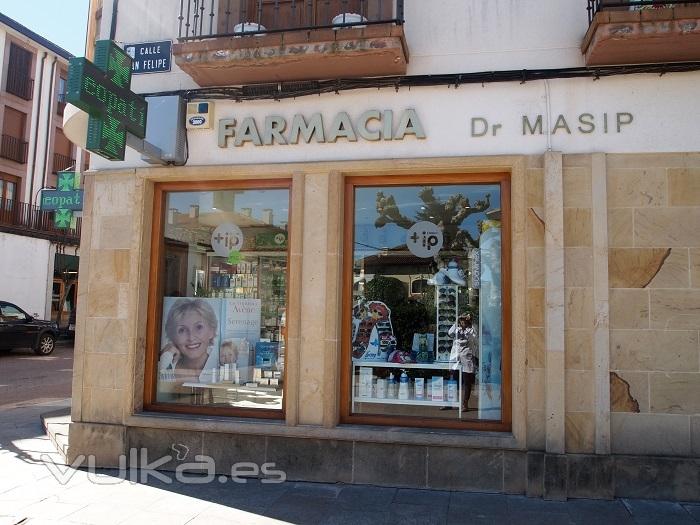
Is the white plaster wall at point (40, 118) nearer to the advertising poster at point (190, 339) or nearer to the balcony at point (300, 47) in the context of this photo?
the advertising poster at point (190, 339)

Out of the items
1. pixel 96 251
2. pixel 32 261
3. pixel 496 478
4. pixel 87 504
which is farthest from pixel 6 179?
pixel 496 478

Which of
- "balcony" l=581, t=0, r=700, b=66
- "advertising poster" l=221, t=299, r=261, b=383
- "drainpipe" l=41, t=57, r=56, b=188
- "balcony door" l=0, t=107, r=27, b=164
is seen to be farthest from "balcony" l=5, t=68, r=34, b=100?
"balcony" l=581, t=0, r=700, b=66

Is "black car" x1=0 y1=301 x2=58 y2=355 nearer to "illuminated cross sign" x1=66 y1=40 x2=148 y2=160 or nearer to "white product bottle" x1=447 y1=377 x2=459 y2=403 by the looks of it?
"illuminated cross sign" x1=66 y1=40 x2=148 y2=160

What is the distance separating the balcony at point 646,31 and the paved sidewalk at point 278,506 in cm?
380

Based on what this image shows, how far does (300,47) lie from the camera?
544 centimetres

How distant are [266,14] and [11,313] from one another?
547 inches

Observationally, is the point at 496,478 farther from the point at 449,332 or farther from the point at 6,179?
the point at 6,179

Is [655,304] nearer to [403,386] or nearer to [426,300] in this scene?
[426,300]

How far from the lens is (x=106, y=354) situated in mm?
5938

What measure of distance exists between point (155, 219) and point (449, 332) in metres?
3.26

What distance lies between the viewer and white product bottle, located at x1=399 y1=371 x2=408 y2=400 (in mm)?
5816

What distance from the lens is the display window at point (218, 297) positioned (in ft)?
19.9

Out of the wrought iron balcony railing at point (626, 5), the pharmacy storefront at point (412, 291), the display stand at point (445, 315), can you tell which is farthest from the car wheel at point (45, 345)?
the wrought iron balcony railing at point (626, 5)

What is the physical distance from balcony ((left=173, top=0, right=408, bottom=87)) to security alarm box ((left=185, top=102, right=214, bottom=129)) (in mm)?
222
